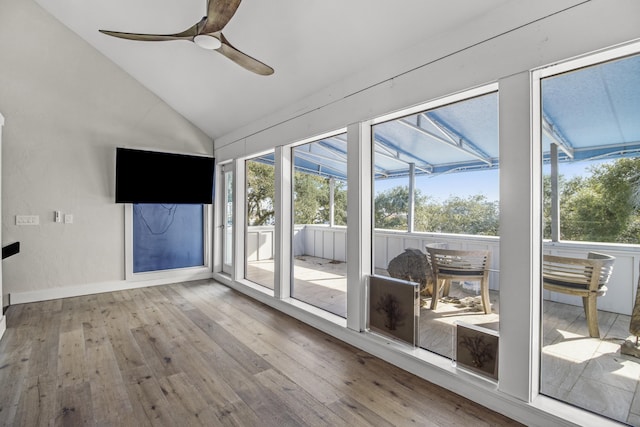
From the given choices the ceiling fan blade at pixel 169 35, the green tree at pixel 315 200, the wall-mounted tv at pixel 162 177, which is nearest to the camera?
the ceiling fan blade at pixel 169 35

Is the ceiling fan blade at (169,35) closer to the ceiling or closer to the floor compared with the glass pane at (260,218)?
closer to the ceiling

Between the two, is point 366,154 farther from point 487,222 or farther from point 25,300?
point 25,300

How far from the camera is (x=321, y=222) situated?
23.3ft

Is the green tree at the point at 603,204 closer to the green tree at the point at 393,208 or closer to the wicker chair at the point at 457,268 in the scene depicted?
the wicker chair at the point at 457,268

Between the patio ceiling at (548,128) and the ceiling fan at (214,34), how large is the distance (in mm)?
1312

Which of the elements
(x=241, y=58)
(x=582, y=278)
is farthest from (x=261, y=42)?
(x=582, y=278)

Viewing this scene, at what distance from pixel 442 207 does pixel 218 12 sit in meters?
2.47

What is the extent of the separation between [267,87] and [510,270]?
10.3ft

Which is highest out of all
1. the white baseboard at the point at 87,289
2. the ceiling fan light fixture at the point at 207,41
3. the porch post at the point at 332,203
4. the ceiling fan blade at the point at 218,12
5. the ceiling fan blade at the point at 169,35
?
the ceiling fan blade at the point at 169,35

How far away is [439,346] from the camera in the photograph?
275 centimetres

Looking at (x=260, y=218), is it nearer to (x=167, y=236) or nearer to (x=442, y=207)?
(x=167, y=236)

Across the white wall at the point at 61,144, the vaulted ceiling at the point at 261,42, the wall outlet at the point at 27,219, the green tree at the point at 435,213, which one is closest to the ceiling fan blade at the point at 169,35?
the vaulted ceiling at the point at 261,42

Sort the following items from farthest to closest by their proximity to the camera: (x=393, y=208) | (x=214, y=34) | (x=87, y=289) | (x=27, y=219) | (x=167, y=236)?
(x=167, y=236) < (x=87, y=289) < (x=27, y=219) < (x=393, y=208) < (x=214, y=34)

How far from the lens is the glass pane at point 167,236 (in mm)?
5219
